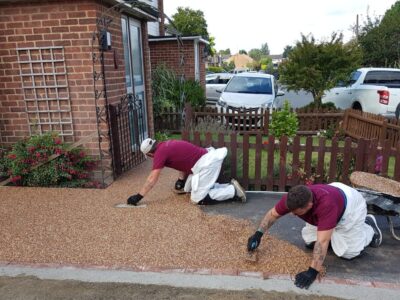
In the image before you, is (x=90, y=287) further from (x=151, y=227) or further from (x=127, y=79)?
(x=127, y=79)

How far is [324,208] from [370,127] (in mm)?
6044

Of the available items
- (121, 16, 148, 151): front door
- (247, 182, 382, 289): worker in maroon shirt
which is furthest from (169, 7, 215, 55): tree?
(247, 182, 382, 289): worker in maroon shirt

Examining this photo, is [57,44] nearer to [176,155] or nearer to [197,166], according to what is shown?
[176,155]

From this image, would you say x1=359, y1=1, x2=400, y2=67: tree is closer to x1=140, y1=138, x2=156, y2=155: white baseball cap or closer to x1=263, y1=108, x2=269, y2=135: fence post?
x1=263, y1=108, x2=269, y2=135: fence post

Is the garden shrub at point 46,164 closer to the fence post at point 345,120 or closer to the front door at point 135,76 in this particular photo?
the front door at point 135,76

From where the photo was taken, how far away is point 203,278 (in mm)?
3146

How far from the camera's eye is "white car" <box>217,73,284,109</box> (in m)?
10.5

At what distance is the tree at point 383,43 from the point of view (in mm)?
20375

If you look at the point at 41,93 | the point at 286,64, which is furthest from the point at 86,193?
the point at 286,64

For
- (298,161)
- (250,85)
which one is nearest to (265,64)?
(250,85)

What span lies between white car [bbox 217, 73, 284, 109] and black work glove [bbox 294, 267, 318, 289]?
7.39m

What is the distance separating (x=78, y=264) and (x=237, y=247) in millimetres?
1551

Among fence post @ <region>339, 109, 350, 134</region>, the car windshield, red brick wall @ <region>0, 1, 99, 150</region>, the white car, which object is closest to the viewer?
red brick wall @ <region>0, 1, 99, 150</region>

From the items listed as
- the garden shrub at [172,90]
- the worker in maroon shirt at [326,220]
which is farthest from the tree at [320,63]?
the worker in maroon shirt at [326,220]
